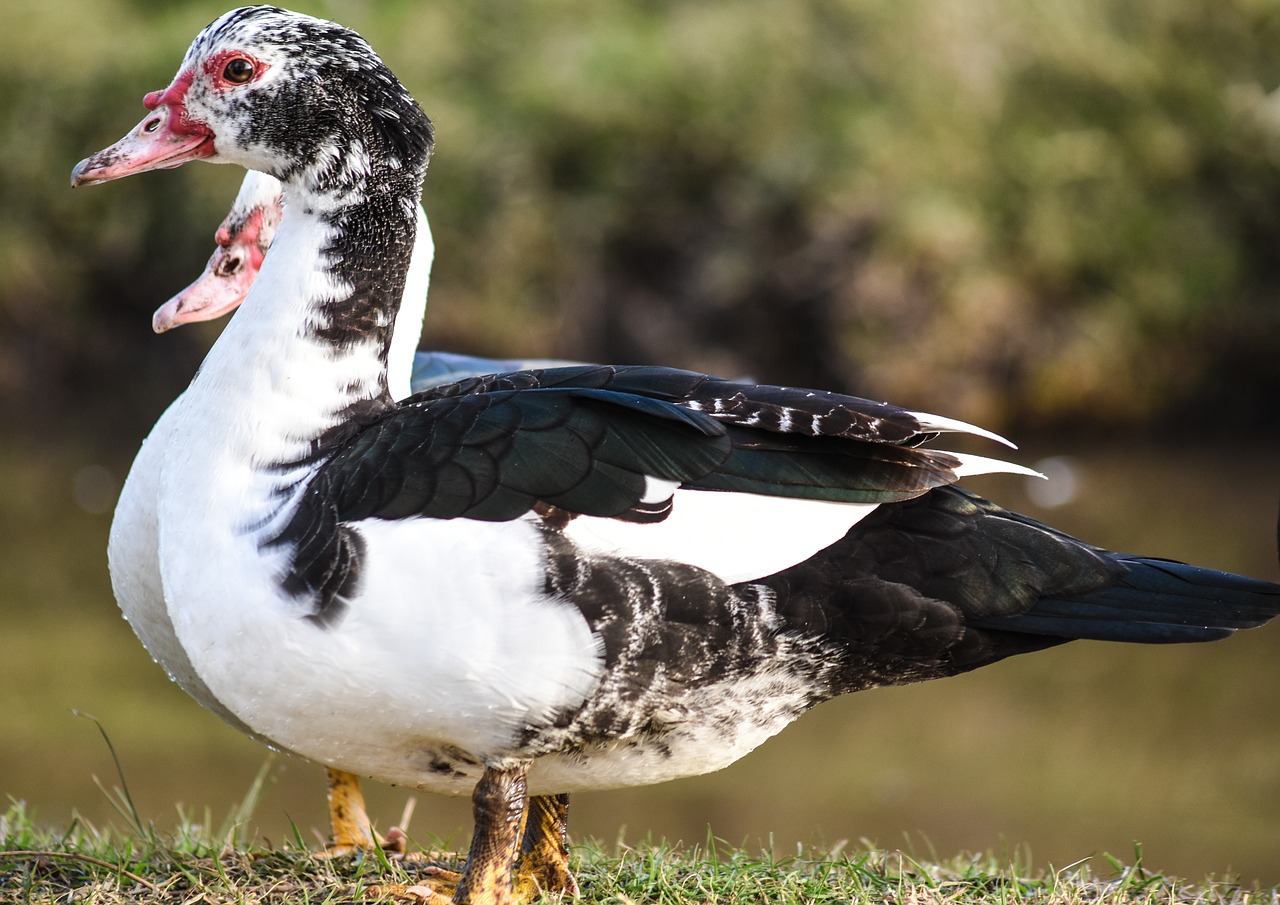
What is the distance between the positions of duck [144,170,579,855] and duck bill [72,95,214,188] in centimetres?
47

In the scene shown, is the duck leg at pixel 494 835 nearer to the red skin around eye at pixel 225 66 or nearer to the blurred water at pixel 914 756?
the red skin around eye at pixel 225 66

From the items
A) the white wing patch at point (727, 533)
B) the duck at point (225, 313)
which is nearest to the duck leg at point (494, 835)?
the duck at point (225, 313)

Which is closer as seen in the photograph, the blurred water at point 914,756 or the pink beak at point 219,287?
the pink beak at point 219,287

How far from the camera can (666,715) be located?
2.82 meters

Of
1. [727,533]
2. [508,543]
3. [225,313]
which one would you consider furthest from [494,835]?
[225,313]

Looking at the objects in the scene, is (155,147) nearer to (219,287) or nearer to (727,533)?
(219,287)

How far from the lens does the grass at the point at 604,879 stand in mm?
3086

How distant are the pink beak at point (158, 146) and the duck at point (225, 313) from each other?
47 centimetres

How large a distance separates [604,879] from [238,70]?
1.91m

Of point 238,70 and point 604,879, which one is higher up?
point 238,70

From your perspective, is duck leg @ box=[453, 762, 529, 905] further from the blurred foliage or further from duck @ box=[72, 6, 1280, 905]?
the blurred foliage

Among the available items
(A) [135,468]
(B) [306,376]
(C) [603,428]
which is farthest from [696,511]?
(A) [135,468]

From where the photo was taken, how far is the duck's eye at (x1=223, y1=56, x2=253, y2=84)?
10.0 feet

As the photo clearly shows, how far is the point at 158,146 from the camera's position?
317cm
